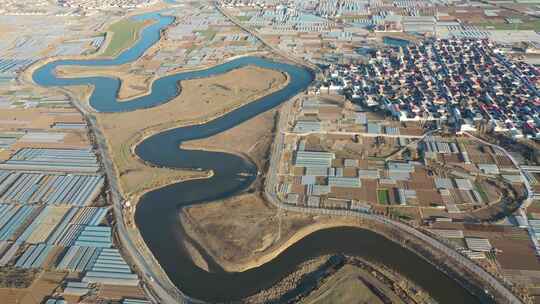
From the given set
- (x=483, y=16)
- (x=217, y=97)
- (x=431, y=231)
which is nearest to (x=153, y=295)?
(x=431, y=231)

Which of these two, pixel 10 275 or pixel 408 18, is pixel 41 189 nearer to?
pixel 10 275

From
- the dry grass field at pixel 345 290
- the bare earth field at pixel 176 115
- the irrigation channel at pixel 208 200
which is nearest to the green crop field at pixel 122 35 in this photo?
the irrigation channel at pixel 208 200

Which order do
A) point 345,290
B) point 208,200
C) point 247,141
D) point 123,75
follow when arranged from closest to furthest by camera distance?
point 345,290
point 208,200
point 247,141
point 123,75

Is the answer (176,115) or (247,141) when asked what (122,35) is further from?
(247,141)

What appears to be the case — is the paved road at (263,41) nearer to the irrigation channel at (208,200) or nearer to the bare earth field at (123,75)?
the irrigation channel at (208,200)

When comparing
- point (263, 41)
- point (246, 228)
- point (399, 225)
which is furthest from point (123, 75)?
point (399, 225)

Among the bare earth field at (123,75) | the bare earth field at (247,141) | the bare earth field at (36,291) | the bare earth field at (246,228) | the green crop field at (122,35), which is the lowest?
the bare earth field at (36,291)
